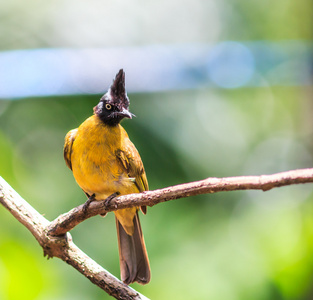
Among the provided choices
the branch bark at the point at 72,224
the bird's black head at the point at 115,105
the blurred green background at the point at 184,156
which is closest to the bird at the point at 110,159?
the bird's black head at the point at 115,105

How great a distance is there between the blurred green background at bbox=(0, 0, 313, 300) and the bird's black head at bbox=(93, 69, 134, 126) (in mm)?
1919

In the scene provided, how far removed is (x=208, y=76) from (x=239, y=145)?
2.84 feet

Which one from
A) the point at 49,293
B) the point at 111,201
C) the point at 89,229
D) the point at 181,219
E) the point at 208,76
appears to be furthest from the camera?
the point at 208,76

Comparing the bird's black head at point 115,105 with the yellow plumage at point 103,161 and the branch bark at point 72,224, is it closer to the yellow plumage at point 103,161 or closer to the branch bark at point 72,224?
the yellow plumage at point 103,161

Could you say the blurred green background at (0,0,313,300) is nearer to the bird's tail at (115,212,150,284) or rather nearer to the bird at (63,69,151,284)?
the bird's tail at (115,212,150,284)

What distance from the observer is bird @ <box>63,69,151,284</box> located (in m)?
2.55

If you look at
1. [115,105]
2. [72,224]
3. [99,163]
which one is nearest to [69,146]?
[99,163]

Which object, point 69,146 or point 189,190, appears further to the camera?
point 69,146

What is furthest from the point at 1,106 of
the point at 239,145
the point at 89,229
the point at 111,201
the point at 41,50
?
the point at 111,201

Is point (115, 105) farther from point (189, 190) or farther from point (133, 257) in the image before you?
point (189, 190)

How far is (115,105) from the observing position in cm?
258

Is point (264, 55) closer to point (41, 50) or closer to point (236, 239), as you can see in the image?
point (236, 239)

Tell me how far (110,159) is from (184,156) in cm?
256

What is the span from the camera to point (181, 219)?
5.13 metres
